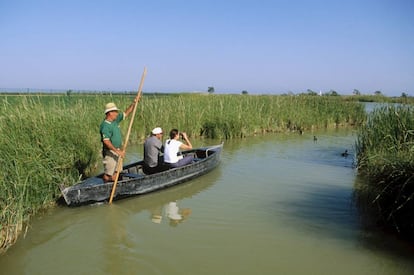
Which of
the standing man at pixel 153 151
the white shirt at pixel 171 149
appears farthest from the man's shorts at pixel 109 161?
the white shirt at pixel 171 149

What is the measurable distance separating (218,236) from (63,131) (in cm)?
424

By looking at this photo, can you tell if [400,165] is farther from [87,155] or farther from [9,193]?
[87,155]

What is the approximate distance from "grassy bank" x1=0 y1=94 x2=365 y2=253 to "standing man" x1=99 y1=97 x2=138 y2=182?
0.83 m

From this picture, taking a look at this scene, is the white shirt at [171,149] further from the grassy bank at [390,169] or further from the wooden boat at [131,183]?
the grassy bank at [390,169]

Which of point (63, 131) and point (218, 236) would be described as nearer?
point (218, 236)

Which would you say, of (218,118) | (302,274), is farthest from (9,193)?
(218,118)

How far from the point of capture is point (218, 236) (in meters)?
5.71

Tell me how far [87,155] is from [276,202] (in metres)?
4.55

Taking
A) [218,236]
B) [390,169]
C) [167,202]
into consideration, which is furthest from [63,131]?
[390,169]

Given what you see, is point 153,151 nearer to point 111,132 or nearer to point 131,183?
point 131,183

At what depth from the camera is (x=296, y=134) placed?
746 inches

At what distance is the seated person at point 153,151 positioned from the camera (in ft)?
27.1

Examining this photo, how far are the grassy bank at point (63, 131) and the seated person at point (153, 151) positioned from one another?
144 centimetres

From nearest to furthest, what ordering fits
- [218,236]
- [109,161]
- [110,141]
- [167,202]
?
[218,236], [110,141], [109,161], [167,202]
